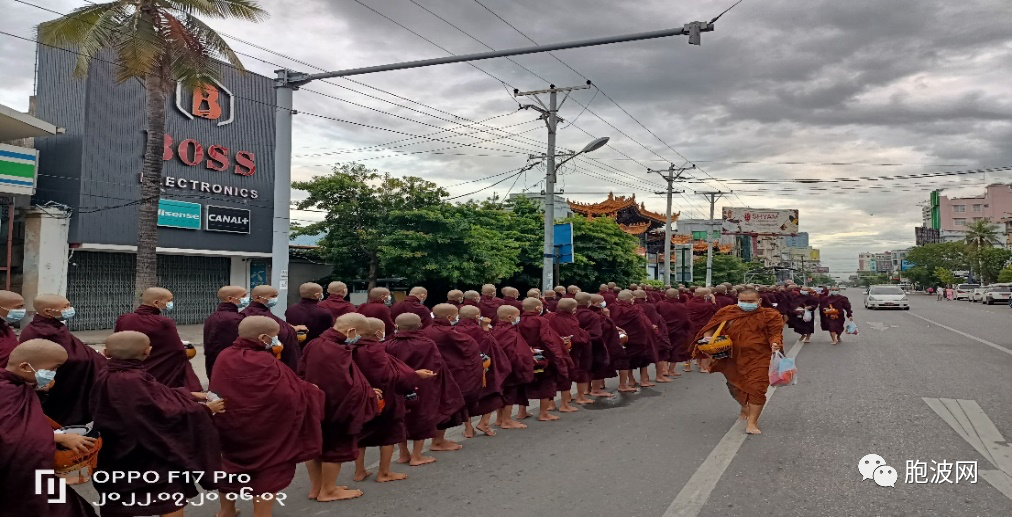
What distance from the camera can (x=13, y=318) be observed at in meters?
5.68

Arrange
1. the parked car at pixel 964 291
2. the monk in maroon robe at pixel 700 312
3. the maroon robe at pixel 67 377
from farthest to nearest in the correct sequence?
the parked car at pixel 964 291 → the monk in maroon robe at pixel 700 312 → the maroon robe at pixel 67 377

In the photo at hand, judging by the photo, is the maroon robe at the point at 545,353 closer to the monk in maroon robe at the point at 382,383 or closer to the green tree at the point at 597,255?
the monk in maroon robe at the point at 382,383

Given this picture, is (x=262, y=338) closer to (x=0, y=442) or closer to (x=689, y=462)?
(x=0, y=442)

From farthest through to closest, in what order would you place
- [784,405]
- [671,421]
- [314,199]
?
[314,199] < [784,405] < [671,421]

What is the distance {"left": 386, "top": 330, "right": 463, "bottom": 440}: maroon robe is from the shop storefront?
13187 millimetres

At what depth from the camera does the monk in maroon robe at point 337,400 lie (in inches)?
213

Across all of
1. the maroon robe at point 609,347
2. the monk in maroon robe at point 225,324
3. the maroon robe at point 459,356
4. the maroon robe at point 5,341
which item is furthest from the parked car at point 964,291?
the maroon robe at point 5,341

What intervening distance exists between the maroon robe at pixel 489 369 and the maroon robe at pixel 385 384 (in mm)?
1550

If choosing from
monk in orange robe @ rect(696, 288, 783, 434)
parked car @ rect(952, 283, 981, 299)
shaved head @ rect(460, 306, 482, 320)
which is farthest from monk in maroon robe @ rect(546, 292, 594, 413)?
parked car @ rect(952, 283, 981, 299)

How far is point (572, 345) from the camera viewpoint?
9516mm

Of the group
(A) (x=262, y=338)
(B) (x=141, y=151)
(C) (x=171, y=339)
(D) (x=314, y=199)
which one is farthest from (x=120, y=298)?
(A) (x=262, y=338)

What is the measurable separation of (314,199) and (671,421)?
17.5 meters

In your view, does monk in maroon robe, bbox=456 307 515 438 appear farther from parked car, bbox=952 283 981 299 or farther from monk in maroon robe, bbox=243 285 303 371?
parked car, bbox=952 283 981 299

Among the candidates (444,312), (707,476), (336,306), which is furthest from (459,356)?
(336,306)
